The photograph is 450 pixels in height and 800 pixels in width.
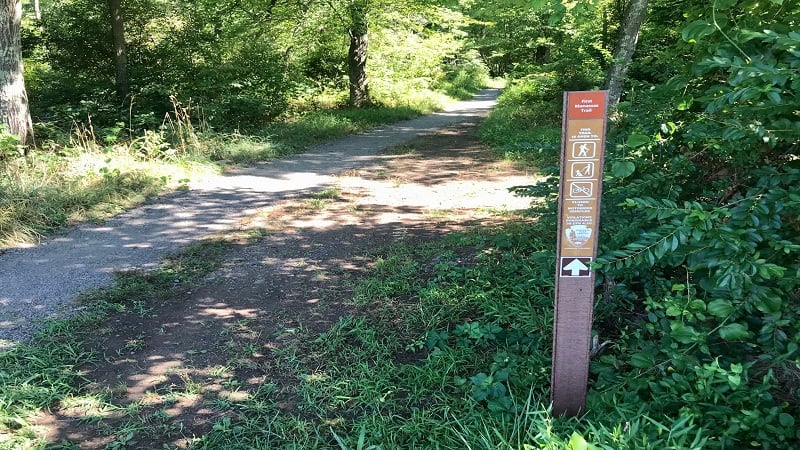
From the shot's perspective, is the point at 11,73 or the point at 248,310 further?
the point at 11,73

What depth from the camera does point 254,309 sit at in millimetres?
4164

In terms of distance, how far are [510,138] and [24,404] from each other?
35.3 feet

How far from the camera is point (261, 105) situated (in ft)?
41.4

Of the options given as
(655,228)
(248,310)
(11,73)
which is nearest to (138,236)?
(248,310)

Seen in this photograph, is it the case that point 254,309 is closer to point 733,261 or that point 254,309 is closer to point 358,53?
point 733,261

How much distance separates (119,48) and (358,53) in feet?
23.9

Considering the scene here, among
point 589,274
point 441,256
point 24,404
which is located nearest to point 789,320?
point 589,274

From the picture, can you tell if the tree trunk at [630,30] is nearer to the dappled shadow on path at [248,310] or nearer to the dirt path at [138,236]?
the dappled shadow on path at [248,310]

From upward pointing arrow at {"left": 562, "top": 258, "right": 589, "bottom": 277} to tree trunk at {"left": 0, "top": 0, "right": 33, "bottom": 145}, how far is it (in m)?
8.40

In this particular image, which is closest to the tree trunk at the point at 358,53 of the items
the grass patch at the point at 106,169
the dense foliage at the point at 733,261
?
the grass patch at the point at 106,169

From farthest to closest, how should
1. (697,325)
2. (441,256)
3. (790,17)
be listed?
(441,256) → (790,17) → (697,325)

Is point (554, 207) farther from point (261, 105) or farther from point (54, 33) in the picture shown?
point (54, 33)

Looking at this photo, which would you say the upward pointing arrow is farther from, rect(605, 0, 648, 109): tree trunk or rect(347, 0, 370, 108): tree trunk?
rect(347, 0, 370, 108): tree trunk

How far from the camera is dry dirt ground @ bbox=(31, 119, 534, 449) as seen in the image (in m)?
2.96
